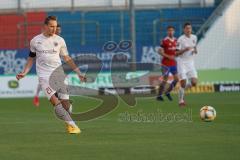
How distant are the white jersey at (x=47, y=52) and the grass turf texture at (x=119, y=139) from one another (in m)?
1.16

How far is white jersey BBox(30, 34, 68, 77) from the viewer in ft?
48.4

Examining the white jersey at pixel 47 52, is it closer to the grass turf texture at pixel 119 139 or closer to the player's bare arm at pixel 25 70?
the player's bare arm at pixel 25 70

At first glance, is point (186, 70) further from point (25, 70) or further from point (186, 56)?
point (25, 70)

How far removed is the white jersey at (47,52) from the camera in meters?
14.8

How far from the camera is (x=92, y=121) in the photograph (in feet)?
58.1

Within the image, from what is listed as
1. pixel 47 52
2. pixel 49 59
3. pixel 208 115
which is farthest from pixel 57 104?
pixel 208 115

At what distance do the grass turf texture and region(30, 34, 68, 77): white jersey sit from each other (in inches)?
45.9

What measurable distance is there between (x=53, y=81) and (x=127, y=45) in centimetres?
1890

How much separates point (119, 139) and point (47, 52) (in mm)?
2563

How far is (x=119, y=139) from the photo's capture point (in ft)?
43.2

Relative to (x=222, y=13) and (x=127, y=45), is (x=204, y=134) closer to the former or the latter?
(x=127, y=45)

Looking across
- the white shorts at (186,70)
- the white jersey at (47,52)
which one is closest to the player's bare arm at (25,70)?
the white jersey at (47,52)

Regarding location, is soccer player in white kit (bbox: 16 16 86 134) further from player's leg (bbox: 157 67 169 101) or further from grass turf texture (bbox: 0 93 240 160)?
player's leg (bbox: 157 67 169 101)

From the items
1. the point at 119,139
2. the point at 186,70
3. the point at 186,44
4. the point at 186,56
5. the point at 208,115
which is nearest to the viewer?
the point at 119,139
